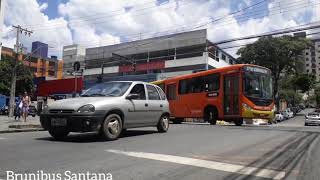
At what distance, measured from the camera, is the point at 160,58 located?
53375mm

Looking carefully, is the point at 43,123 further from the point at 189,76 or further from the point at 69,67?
the point at 69,67

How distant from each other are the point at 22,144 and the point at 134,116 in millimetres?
3138

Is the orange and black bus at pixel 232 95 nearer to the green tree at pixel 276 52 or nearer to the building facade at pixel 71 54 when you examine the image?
the green tree at pixel 276 52

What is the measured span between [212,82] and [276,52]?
131 feet

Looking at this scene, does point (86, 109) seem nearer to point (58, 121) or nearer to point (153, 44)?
point (58, 121)

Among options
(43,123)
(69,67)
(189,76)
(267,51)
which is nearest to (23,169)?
(43,123)

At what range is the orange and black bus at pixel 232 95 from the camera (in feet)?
64.4

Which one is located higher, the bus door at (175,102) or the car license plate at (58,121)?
the bus door at (175,102)

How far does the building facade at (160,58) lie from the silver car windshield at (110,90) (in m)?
32.0

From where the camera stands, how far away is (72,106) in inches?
369

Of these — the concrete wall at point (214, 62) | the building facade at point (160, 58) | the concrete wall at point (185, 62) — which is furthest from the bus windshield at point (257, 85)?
the concrete wall at point (214, 62)

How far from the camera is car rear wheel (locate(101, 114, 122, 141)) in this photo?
9.67 metres

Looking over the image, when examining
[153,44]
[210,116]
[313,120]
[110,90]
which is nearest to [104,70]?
[153,44]

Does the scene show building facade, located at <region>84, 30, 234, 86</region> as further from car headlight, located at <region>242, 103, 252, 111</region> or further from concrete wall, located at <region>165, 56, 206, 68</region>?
car headlight, located at <region>242, 103, 252, 111</region>
